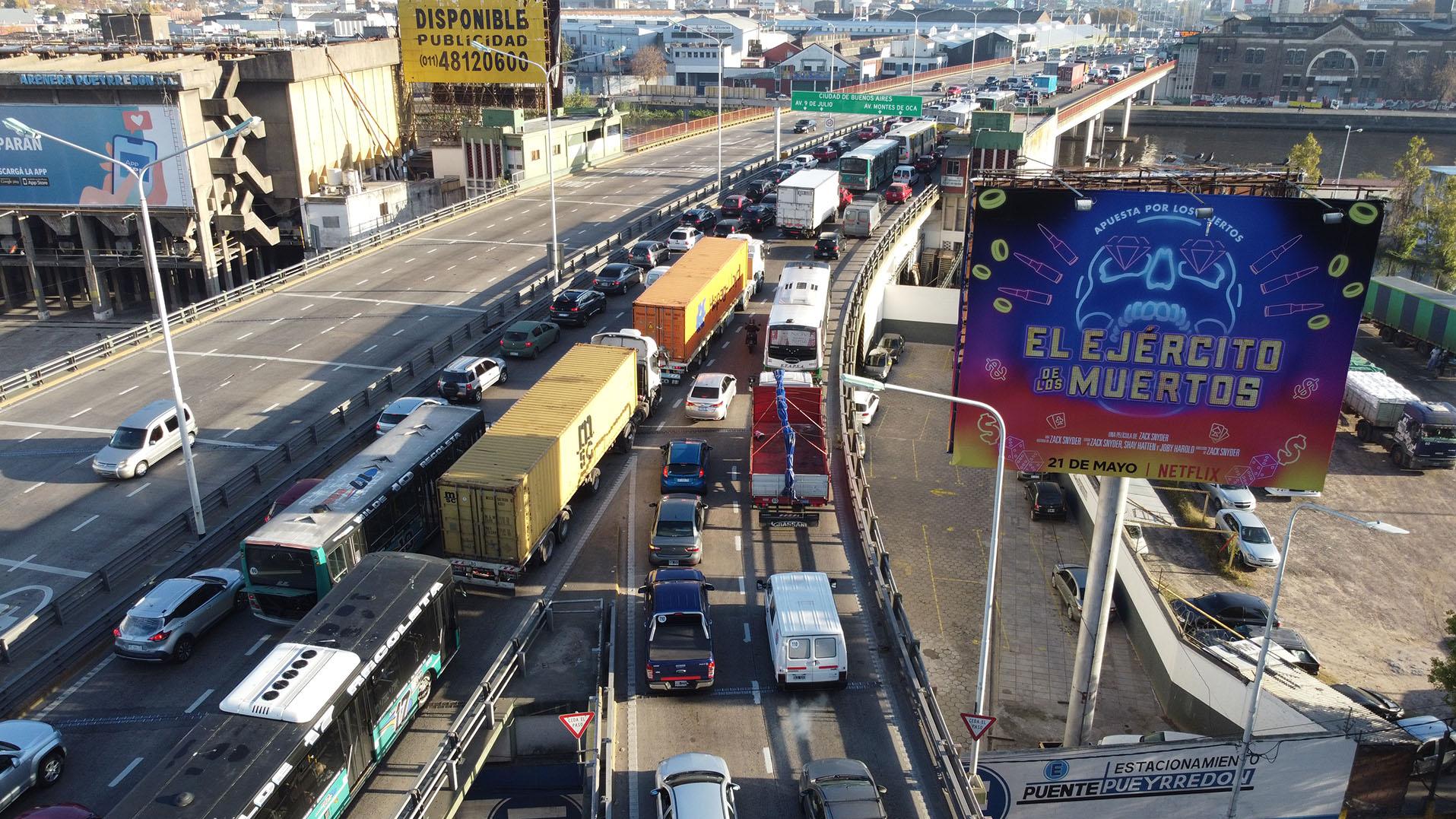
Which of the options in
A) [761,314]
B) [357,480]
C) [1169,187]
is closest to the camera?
[1169,187]

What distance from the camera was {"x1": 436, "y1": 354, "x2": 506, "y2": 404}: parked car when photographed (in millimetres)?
36969

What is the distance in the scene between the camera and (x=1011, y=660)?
30516 millimetres

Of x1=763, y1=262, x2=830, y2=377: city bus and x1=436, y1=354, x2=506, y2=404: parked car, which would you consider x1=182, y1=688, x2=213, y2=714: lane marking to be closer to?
x1=436, y1=354, x2=506, y2=404: parked car

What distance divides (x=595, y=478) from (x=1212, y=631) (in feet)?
61.6

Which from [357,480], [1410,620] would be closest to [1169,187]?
[357,480]

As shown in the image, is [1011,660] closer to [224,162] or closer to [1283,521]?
[1283,521]

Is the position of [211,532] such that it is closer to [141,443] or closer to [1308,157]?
[141,443]

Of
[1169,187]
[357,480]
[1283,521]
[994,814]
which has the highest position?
[1169,187]

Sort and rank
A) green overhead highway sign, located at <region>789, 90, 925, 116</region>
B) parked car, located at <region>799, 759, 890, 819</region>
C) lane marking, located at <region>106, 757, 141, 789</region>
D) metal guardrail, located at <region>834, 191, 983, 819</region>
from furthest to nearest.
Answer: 1. green overhead highway sign, located at <region>789, 90, 925, 116</region>
2. lane marking, located at <region>106, 757, 141, 789</region>
3. metal guardrail, located at <region>834, 191, 983, 819</region>
4. parked car, located at <region>799, 759, 890, 819</region>

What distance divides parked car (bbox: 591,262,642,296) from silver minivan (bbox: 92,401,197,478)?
2183 centimetres

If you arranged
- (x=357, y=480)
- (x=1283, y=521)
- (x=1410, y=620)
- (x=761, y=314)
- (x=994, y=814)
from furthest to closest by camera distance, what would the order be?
(x=761, y=314)
(x=1283, y=521)
(x=1410, y=620)
(x=357, y=480)
(x=994, y=814)

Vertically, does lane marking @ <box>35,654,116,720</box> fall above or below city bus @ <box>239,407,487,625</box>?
below

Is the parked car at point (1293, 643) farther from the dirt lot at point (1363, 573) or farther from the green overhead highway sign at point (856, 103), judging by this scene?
the green overhead highway sign at point (856, 103)

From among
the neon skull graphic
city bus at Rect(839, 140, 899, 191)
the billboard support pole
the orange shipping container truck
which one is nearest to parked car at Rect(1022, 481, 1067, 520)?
the orange shipping container truck
